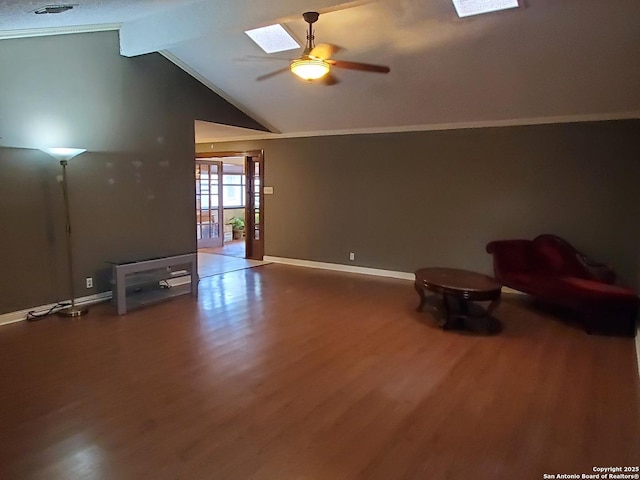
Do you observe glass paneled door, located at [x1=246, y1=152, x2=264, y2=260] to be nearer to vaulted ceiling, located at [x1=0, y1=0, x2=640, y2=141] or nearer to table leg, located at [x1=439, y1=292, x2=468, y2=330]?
vaulted ceiling, located at [x1=0, y1=0, x2=640, y2=141]

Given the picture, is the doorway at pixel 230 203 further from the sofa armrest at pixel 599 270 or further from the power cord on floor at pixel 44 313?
the sofa armrest at pixel 599 270

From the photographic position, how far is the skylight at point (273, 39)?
4508mm

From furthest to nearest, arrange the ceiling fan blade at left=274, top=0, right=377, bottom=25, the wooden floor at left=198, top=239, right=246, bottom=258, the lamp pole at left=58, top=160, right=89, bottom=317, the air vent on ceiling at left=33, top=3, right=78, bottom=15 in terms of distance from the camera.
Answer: the wooden floor at left=198, top=239, right=246, bottom=258
the lamp pole at left=58, top=160, right=89, bottom=317
the ceiling fan blade at left=274, top=0, right=377, bottom=25
the air vent on ceiling at left=33, top=3, right=78, bottom=15

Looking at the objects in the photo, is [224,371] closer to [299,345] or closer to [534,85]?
[299,345]

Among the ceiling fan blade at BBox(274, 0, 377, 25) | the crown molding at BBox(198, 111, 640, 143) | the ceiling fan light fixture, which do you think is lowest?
the crown molding at BBox(198, 111, 640, 143)

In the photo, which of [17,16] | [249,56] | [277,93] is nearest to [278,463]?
[17,16]

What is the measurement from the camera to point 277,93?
19.3ft

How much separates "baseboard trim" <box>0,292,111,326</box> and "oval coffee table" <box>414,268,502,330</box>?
12.2 ft

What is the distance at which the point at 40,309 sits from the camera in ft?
14.5

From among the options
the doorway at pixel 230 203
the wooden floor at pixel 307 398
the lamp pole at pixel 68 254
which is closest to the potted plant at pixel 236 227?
the doorway at pixel 230 203

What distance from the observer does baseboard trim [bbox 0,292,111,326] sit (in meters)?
4.18

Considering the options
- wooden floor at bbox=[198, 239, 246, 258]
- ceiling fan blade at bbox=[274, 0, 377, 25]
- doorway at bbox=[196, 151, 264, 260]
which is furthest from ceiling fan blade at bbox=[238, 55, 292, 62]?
wooden floor at bbox=[198, 239, 246, 258]

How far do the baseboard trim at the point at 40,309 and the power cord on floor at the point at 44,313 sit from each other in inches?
0.9

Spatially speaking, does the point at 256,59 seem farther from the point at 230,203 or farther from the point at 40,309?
the point at 230,203
